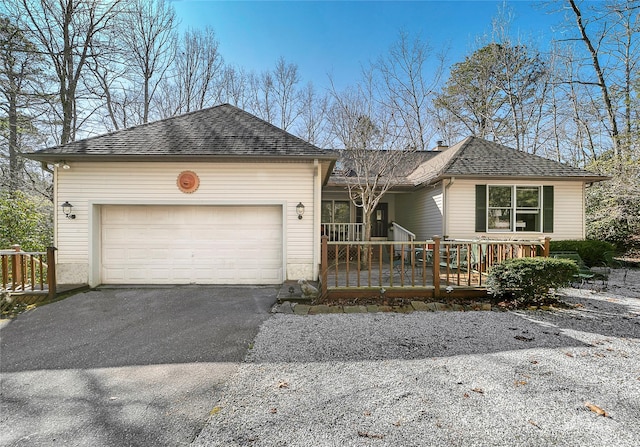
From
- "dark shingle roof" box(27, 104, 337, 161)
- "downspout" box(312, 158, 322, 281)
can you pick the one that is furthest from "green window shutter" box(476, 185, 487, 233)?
"downspout" box(312, 158, 322, 281)

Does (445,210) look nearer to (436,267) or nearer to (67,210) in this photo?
(436,267)

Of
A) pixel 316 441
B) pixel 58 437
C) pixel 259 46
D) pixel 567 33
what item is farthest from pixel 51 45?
pixel 567 33

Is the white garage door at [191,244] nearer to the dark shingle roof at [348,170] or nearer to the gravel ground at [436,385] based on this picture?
the gravel ground at [436,385]

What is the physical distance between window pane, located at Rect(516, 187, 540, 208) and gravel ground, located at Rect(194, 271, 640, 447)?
5.55 m

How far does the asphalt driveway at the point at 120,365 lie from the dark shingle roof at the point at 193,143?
10.4ft

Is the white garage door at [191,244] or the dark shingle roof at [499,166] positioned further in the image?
the dark shingle roof at [499,166]

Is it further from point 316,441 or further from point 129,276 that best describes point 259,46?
point 316,441

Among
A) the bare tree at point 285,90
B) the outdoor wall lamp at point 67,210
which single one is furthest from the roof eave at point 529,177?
the bare tree at point 285,90

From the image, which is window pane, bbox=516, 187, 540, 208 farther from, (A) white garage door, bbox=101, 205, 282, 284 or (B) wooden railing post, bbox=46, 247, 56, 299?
(B) wooden railing post, bbox=46, 247, 56, 299

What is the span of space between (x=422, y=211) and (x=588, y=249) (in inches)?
199

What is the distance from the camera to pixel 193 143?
22.2 feet

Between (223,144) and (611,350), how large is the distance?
25.4 ft

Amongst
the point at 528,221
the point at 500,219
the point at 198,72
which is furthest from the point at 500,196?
the point at 198,72

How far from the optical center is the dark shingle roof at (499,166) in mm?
8844
